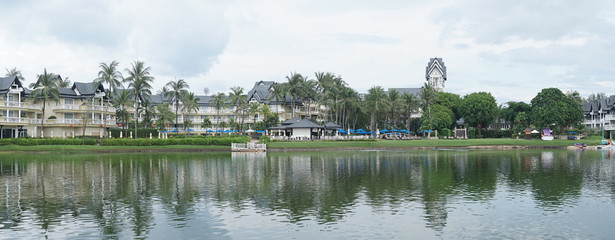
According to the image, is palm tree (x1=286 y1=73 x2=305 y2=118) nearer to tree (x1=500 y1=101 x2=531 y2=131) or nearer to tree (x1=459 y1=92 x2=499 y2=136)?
tree (x1=459 y1=92 x2=499 y2=136)

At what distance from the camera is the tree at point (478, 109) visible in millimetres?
128875

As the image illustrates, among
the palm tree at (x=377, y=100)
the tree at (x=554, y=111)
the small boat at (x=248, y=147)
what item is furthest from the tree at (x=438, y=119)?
the small boat at (x=248, y=147)

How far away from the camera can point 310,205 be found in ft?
95.8

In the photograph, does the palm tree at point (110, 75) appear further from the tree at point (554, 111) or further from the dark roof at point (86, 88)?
the tree at point (554, 111)

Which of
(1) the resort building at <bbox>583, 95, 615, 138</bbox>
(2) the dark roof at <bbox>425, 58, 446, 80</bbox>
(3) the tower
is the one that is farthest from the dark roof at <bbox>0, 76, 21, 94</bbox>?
(1) the resort building at <bbox>583, 95, 615, 138</bbox>

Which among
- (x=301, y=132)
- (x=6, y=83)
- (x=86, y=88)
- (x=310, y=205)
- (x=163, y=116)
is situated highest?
(x=86, y=88)

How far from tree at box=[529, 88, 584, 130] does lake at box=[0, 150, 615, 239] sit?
218ft

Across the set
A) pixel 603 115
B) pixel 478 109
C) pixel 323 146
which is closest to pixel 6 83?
pixel 323 146

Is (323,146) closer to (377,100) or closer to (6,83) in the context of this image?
(377,100)

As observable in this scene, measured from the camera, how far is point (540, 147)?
318 feet

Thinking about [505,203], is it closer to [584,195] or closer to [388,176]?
[584,195]

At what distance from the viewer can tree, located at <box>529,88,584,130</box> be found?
109 m

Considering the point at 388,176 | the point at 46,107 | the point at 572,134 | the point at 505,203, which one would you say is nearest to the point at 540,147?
the point at 572,134

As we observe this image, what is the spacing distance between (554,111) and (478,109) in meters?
22.1
